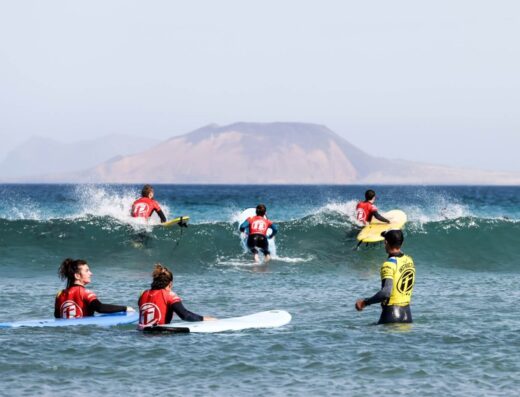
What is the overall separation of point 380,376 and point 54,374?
3432 millimetres

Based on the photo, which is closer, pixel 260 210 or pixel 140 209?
pixel 260 210

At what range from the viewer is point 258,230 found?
67.1 feet

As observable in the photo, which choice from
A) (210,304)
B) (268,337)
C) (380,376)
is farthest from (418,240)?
(380,376)

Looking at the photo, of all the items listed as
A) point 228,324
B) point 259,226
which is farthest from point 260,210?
point 228,324

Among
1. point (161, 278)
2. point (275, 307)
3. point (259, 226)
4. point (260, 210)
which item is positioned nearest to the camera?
point (161, 278)

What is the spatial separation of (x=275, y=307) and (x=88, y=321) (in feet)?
11.9

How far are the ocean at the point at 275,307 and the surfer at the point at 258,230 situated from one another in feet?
2.17

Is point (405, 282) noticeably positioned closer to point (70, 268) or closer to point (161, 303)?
A: point (161, 303)

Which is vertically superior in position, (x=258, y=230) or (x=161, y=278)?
(x=258, y=230)

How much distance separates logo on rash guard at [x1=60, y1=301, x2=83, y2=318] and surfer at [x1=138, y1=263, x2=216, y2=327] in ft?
2.83

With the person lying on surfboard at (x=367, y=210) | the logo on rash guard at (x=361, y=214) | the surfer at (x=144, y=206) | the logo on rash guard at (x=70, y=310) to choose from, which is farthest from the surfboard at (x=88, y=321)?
the logo on rash guard at (x=361, y=214)

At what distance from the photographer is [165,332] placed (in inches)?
427

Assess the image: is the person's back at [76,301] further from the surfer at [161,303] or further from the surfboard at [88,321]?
the surfer at [161,303]

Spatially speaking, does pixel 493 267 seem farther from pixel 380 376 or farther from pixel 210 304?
pixel 380 376
